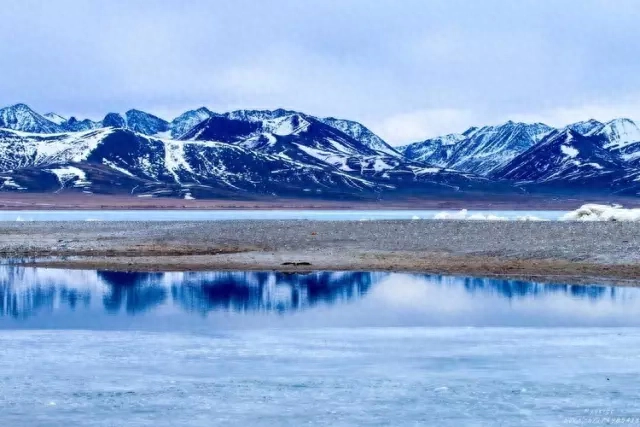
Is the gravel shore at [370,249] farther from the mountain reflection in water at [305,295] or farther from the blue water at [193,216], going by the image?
the blue water at [193,216]

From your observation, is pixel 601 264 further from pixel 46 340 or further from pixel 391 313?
pixel 46 340

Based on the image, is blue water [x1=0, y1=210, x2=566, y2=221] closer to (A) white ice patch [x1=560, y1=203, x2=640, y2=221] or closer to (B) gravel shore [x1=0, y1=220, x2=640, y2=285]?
(A) white ice patch [x1=560, y1=203, x2=640, y2=221]

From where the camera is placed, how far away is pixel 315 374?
16.4 m

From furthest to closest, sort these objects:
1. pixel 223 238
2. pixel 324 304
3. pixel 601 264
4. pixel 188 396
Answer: pixel 223 238 < pixel 601 264 < pixel 324 304 < pixel 188 396

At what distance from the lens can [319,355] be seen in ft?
60.0

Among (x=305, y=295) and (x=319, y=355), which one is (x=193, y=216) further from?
(x=319, y=355)

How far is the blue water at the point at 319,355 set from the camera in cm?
1390

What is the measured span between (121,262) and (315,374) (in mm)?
22368

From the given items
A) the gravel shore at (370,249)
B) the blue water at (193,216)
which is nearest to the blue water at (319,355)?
the gravel shore at (370,249)

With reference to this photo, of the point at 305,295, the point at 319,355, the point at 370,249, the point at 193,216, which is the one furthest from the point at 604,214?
the point at 193,216

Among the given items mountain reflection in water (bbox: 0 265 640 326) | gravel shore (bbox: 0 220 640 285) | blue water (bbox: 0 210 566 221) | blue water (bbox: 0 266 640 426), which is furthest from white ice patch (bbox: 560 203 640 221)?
blue water (bbox: 0 266 640 426)

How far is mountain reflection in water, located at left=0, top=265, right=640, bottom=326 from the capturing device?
979 inches

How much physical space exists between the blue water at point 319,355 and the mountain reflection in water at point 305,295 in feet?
0.30

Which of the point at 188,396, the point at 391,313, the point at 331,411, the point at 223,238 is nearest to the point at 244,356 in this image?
the point at 188,396
